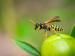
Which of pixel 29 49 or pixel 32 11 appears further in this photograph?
pixel 32 11

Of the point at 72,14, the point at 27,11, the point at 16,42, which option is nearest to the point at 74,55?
the point at 16,42

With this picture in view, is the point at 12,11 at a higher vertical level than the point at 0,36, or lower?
higher

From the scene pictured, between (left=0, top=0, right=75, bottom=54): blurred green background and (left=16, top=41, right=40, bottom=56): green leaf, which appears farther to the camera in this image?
(left=0, top=0, right=75, bottom=54): blurred green background

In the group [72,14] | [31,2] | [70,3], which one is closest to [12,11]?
[31,2]

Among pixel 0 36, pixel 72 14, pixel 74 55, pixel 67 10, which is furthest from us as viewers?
pixel 0 36

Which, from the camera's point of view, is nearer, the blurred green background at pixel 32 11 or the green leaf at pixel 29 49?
A: the green leaf at pixel 29 49

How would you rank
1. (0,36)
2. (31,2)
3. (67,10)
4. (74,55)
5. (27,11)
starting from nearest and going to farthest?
1. (74,55)
2. (67,10)
3. (0,36)
4. (27,11)
5. (31,2)

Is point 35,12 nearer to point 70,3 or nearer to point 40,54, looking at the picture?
point 70,3

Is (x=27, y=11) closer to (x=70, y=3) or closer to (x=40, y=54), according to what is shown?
(x=70, y=3)

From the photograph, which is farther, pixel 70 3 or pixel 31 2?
pixel 31 2
